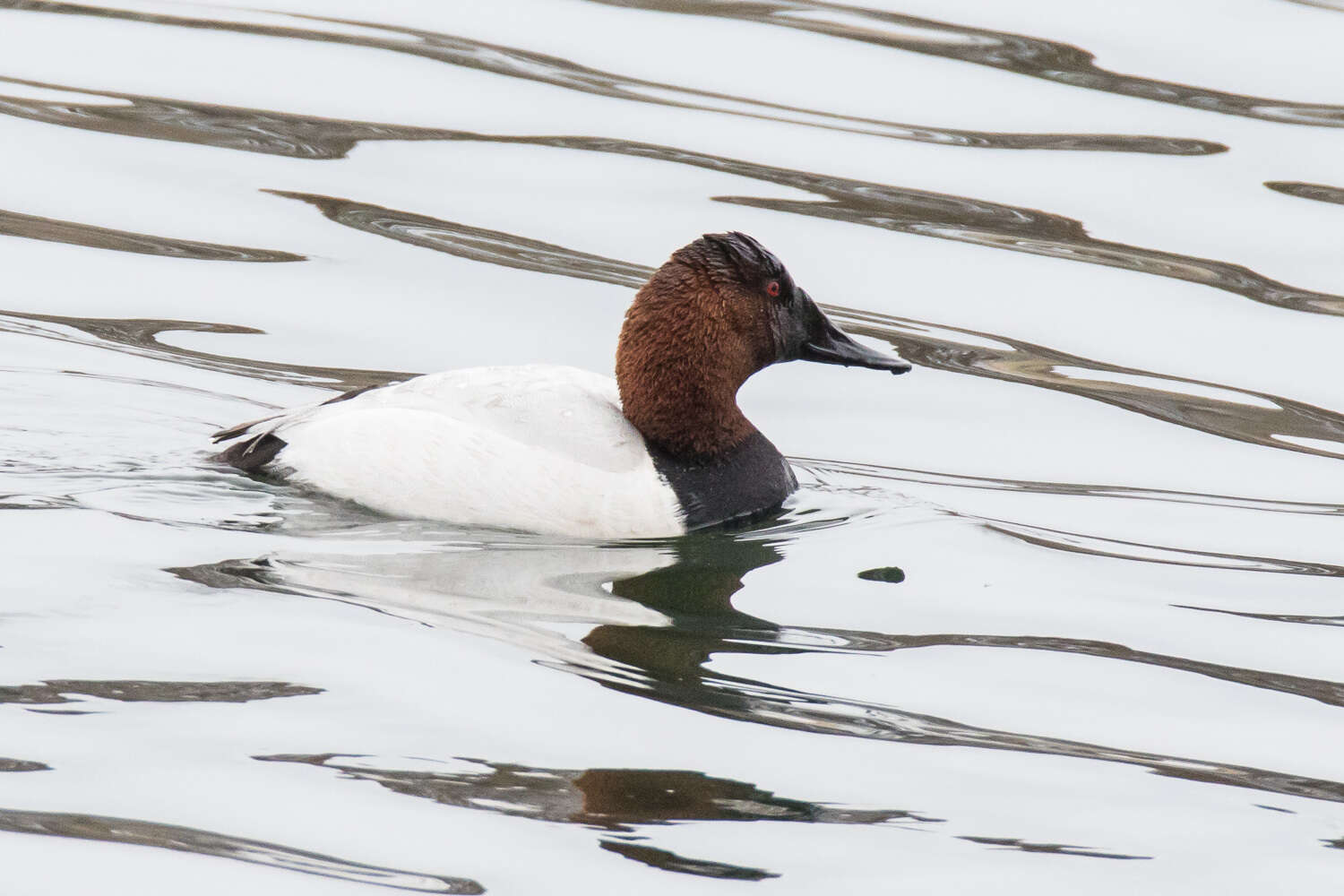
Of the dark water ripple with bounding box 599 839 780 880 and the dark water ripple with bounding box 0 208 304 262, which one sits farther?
the dark water ripple with bounding box 0 208 304 262

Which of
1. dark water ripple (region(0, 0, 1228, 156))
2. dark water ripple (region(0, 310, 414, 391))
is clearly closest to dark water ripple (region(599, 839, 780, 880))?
dark water ripple (region(0, 310, 414, 391))

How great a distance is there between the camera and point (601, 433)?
6035mm

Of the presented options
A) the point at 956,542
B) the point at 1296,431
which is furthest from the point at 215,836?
the point at 1296,431

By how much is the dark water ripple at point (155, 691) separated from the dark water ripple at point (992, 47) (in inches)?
322

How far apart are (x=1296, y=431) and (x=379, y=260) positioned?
4211mm

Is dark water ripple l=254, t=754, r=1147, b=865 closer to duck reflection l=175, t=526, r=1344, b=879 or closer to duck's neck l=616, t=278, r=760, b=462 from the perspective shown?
duck reflection l=175, t=526, r=1344, b=879

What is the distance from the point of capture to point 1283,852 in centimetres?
407

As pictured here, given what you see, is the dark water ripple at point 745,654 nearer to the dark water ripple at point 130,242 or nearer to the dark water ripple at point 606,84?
the dark water ripple at point 130,242

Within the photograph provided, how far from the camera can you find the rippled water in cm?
400

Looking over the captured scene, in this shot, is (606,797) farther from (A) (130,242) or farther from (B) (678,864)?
(A) (130,242)

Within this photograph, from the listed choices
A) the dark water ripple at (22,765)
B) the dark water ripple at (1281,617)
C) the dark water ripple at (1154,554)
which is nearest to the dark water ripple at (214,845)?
the dark water ripple at (22,765)

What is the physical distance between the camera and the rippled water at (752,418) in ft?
13.1

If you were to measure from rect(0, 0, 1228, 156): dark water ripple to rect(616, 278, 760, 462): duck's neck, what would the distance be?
4405mm

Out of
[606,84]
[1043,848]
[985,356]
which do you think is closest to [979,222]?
[985,356]
